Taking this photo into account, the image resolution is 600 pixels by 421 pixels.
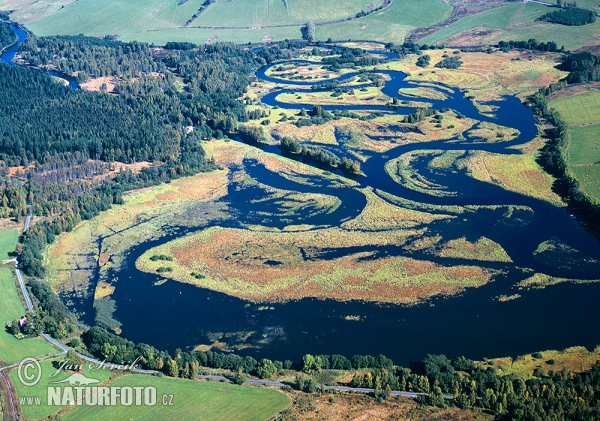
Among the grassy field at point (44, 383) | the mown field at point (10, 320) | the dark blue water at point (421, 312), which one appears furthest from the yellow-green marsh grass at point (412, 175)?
the mown field at point (10, 320)

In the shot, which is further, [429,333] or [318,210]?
[318,210]

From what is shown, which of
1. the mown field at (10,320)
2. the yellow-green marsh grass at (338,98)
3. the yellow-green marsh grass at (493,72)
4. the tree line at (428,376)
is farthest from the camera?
the yellow-green marsh grass at (493,72)

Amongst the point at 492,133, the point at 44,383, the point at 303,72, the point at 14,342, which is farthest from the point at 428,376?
the point at 303,72

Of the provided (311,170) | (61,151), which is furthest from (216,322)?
(61,151)

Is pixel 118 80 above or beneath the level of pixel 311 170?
above

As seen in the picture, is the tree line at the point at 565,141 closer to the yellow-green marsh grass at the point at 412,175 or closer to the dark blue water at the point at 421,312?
the dark blue water at the point at 421,312

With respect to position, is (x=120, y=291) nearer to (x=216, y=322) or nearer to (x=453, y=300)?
(x=216, y=322)

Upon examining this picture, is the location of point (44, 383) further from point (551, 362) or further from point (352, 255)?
point (551, 362)
